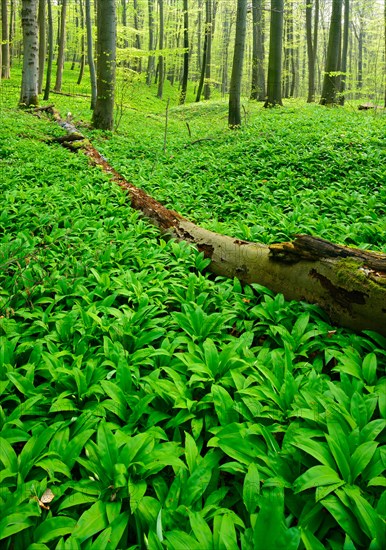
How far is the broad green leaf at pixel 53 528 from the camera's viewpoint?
144 cm

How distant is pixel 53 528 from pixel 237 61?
1127 centimetres

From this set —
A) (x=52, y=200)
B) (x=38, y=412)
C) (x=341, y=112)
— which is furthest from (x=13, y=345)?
(x=341, y=112)

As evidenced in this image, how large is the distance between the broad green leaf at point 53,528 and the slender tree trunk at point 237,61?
11.1 metres

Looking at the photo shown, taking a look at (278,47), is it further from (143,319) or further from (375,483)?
(375,483)

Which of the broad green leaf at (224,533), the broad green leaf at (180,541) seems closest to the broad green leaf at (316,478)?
the broad green leaf at (224,533)

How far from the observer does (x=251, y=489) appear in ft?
5.17

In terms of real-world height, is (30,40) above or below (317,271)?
above

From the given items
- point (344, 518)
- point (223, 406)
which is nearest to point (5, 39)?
point (223, 406)

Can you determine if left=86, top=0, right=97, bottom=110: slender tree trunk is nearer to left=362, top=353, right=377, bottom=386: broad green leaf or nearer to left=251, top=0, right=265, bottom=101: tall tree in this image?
left=251, top=0, right=265, bottom=101: tall tree

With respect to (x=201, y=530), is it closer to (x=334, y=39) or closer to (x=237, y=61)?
(x=237, y=61)

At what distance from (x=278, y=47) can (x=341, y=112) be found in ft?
10.4

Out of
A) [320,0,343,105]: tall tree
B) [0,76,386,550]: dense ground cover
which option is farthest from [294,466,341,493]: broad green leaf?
[320,0,343,105]: tall tree

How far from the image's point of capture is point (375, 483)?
1525 millimetres

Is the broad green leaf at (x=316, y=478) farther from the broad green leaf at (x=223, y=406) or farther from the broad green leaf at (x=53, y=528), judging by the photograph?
the broad green leaf at (x=53, y=528)
